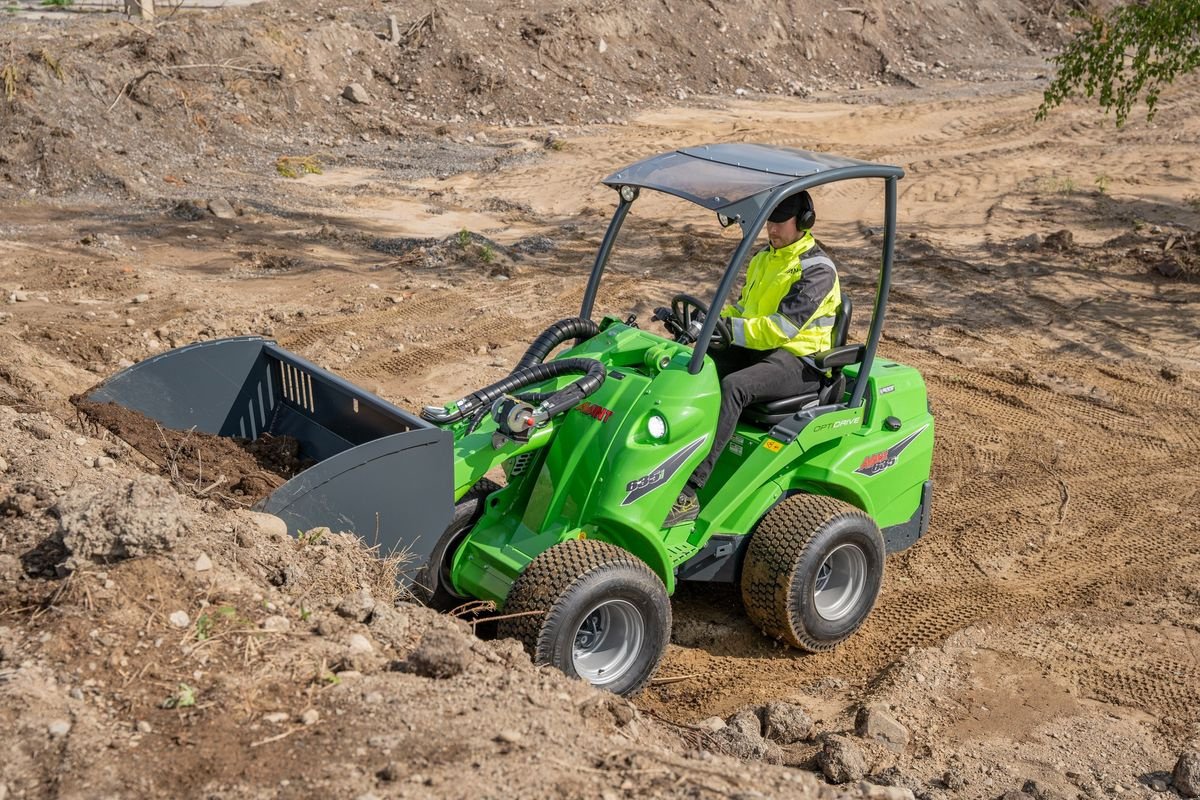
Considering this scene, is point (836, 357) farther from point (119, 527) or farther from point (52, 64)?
point (52, 64)

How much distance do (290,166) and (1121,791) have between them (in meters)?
13.8

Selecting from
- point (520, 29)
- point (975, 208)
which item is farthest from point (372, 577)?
point (520, 29)

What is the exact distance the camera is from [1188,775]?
4586 millimetres

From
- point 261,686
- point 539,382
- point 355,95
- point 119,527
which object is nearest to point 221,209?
point 355,95

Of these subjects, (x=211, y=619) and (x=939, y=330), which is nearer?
(x=211, y=619)

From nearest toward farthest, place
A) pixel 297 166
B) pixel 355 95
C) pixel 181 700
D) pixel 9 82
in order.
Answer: pixel 181 700 → pixel 9 82 → pixel 297 166 → pixel 355 95

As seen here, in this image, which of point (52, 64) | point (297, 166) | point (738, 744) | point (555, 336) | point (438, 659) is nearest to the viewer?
point (438, 659)

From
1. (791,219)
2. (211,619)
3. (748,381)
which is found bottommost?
(211,619)

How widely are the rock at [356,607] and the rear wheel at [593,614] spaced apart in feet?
1.99

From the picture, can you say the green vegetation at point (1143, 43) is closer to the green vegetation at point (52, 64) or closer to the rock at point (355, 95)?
the rock at point (355, 95)

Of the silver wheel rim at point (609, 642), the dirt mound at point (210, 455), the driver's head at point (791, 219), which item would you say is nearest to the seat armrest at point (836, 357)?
the driver's head at point (791, 219)

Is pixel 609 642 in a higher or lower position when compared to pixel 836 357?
lower

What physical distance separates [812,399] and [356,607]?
2519mm

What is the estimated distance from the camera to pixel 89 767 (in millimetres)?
3338
